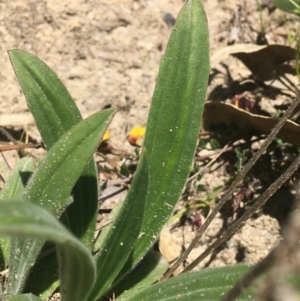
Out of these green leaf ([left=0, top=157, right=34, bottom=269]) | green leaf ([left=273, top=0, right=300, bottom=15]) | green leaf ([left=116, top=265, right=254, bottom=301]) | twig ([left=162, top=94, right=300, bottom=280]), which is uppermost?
green leaf ([left=273, top=0, right=300, bottom=15])

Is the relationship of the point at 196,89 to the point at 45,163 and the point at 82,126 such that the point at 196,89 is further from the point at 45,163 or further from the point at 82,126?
the point at 45,163

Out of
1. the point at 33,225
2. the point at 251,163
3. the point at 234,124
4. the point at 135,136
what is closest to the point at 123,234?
the point at 251,163

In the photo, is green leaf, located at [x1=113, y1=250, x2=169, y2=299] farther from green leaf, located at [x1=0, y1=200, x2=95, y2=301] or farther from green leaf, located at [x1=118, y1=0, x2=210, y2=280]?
green leaf, located at [x1=0, y1=200, x2=95, y2=301]

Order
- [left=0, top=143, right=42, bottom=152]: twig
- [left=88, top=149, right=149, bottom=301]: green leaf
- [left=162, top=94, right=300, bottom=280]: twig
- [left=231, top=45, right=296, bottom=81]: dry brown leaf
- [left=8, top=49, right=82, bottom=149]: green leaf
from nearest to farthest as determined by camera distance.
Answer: [left=88, top=149, right=149, bottom=301]: green leaf < [left=162, top=94, right=300, bottom=280]: twig < [left=8, top=49, right=82, bottom=149]: green leaf < [left=0, top=143, right=42, bottom=152]: twig < [left=231, top=45, right=296, bottom=81]: dry brown leaf

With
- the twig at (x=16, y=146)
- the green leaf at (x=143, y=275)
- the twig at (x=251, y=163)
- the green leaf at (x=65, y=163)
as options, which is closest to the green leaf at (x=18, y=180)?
the twig at (x=16, y=146)

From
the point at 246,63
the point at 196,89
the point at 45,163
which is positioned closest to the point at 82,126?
the point at 45,163

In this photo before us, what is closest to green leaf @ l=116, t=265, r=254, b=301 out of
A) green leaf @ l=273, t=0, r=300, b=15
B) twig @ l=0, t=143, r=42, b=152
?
twig @ l=0, t=143, r=42, b=152

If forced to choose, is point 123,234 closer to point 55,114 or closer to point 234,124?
point 55,114
